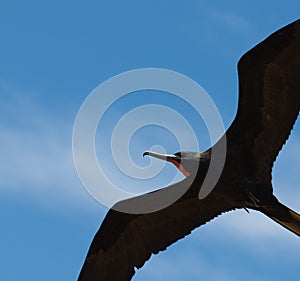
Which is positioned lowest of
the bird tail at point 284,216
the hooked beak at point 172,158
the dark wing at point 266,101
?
the bird tail at point 284,216

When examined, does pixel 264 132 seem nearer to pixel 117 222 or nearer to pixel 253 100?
pixel 253 100

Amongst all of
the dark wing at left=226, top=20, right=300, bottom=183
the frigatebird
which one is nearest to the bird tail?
the frigatebird

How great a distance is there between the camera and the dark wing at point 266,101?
49.6ft

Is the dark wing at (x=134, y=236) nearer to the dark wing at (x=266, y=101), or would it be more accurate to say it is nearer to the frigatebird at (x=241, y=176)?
the frigatebird at (x=241, y=176)

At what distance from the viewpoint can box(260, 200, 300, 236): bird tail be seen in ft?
50.5

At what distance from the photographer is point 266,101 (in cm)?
1552

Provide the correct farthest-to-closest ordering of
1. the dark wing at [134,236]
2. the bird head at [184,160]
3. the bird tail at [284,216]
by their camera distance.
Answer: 1. the dark wing at [134,236]
2. the bird head at [184,160]
3. the bird tail at [284,216]

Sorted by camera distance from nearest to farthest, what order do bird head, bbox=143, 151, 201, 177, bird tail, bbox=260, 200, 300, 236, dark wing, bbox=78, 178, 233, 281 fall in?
bird tail, bbox=260, 200, 300, 236
bird head, bbox=143, 151, 201, 177
dark wing, bbox=78, 178, 233, 281

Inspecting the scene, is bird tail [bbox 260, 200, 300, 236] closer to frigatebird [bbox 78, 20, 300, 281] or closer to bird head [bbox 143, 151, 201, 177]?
frigatebird [bbox 78, 20, 300, 281]

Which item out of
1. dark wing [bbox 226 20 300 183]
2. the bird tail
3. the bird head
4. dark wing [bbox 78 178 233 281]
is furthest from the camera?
dark wing [bbox 78 178 233 281]

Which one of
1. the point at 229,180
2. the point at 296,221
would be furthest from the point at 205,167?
the point at 296,221

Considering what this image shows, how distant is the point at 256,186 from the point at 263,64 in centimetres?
166

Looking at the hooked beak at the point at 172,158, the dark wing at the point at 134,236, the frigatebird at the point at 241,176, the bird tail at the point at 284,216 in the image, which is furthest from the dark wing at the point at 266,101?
the dark wing at the point at 134,236

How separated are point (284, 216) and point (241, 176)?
2.60 ft
